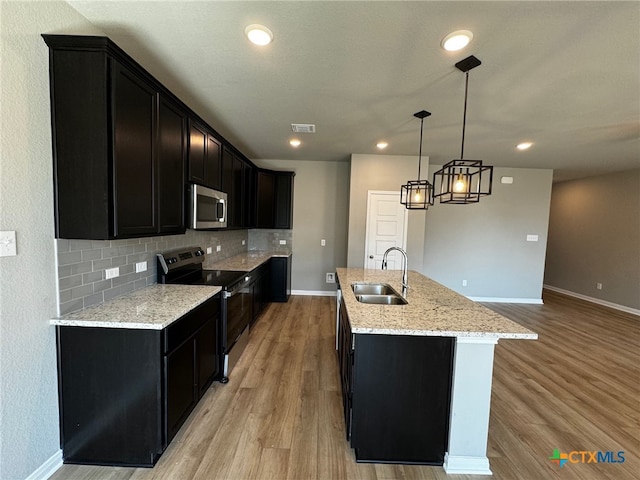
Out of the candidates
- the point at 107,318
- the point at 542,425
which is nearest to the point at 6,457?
the point at 107,318

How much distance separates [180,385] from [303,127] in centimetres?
296

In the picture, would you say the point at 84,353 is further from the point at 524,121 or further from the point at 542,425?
the point at 524,121

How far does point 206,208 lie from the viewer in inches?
108

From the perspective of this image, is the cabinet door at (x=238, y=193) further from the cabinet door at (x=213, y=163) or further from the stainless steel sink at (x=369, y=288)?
the stainless steel sink at (x=369, y=288)

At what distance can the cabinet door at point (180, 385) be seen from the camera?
1.63m

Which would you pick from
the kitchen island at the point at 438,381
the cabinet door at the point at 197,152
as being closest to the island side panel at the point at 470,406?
the kitchen island at the point at 438,381

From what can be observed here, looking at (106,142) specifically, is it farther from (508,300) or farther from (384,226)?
(508,300)

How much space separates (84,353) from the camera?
1.55 m

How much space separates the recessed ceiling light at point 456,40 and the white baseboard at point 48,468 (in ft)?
11.2

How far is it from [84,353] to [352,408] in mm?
1601

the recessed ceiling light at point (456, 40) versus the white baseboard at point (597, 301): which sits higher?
the recessed ceiling light at point (456, 40)

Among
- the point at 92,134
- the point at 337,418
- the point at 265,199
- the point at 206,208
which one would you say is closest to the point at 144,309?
the point at 92,134

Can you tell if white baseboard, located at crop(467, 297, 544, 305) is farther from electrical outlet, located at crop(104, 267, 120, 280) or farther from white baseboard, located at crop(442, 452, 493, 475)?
electrical outlet, located at crop(104, 267, 120, 280)

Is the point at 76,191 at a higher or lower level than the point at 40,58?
lower
